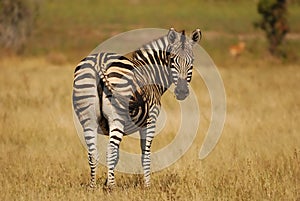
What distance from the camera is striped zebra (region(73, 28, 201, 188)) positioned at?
26.0 feet

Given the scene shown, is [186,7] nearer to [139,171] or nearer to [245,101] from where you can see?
[245,101]

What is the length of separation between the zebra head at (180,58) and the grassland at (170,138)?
1.21 metres

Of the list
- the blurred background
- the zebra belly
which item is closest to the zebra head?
the zebra belly

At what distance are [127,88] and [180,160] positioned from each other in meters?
2.59

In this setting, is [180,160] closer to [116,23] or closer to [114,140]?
[114,140]

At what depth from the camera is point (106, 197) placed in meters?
7.72

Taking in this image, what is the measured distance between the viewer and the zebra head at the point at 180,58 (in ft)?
26.4

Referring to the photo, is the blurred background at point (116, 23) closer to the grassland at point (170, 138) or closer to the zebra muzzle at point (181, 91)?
the grassland at point (170, 138)

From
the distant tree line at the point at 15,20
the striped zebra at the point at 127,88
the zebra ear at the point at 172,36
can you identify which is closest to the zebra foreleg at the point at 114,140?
the striped zebra at the point at 127,88

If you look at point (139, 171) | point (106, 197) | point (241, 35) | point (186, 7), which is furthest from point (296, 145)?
point (186, 7)

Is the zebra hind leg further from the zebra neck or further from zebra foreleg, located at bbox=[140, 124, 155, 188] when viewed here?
the zebra neck

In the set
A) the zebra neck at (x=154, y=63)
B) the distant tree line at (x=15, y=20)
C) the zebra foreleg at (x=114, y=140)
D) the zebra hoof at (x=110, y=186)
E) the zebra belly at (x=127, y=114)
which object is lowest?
the zebra hoof at (x=110, y=186)

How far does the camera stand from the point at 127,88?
805cm

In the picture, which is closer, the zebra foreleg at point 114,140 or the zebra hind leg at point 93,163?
the zebra foreleg at point 114,140
